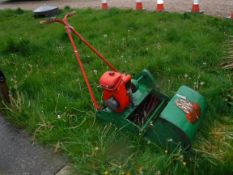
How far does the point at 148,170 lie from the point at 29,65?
286cm

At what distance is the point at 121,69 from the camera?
16.5 ft

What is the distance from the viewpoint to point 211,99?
13.5ft

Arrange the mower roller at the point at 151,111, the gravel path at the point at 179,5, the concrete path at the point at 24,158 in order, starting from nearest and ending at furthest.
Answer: the mower roller at the point at 151,111 → the concrete path at the point at 24,158 → the gravel path at the point at 179,5

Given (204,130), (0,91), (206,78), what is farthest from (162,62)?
(0,91)

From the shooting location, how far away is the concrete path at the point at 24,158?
335cm

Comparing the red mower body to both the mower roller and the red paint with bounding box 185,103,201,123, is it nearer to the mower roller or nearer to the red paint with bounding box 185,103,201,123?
the mower roller

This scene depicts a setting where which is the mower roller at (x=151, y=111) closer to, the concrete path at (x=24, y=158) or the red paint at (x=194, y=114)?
the red paint at (x=194, y=114)

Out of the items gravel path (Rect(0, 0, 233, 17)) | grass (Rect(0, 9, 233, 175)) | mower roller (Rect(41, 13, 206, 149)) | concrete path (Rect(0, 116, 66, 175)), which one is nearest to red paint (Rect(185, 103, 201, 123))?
mower roller (Rect(41, 13, 206, 149))

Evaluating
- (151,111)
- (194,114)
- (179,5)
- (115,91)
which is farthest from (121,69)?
(179,5)

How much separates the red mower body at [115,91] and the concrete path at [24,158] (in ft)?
2.34

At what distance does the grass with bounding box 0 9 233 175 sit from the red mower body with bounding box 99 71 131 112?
31cm

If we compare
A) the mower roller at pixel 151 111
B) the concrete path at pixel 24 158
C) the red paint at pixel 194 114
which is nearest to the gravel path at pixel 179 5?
the mower roller at pixel 151 111

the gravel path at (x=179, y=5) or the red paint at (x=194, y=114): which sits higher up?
the red paint at (x=194, y=114)

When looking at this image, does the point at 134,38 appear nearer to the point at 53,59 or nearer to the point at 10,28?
the point at 53,59
